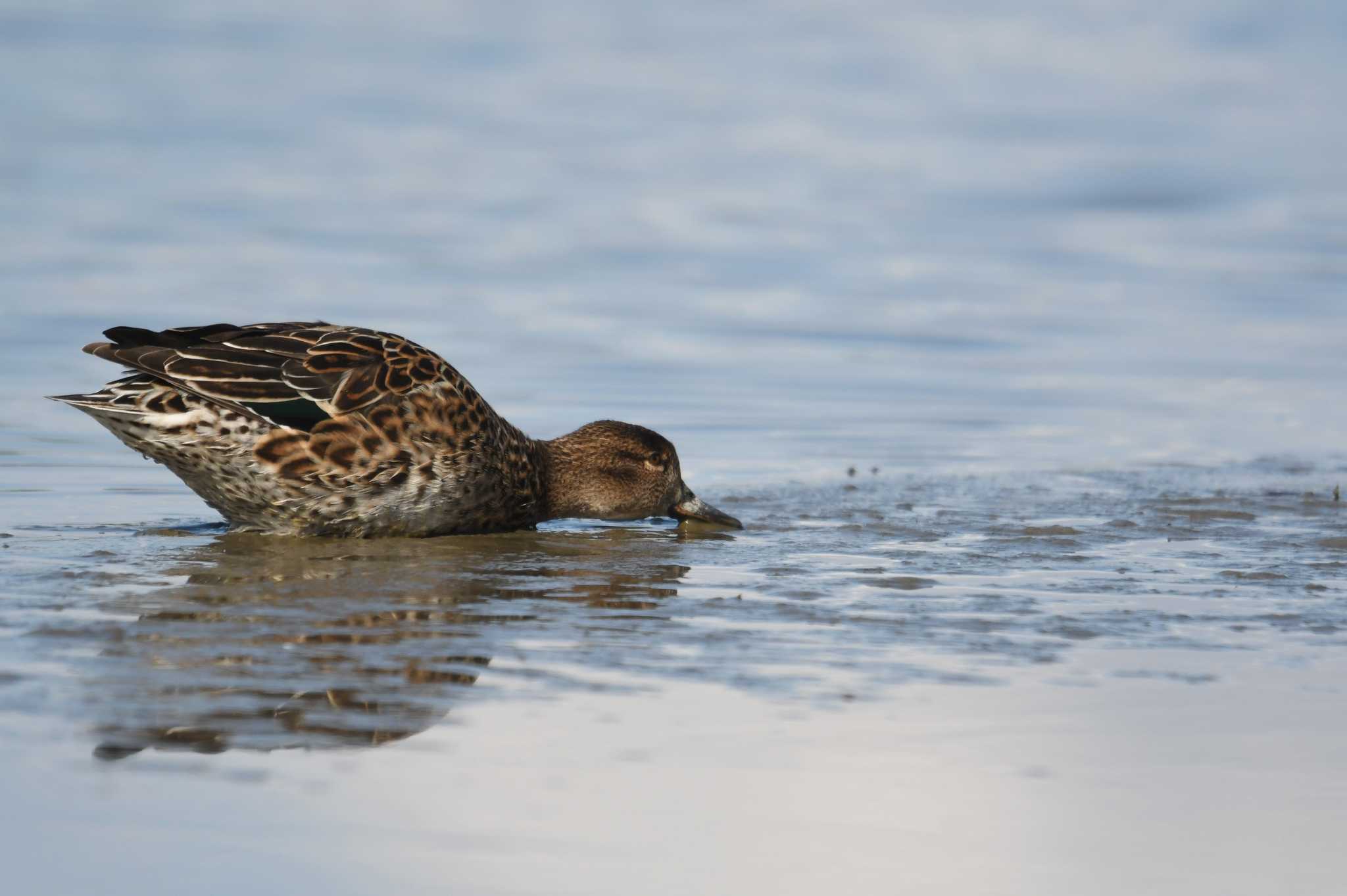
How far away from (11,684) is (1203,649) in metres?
3.44

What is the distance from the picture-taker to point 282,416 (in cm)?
708

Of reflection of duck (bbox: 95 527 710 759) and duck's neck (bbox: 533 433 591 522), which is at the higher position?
duck's neck (bbox: 533 433 591 522)

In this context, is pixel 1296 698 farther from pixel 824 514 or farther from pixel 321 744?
pixel 824 514

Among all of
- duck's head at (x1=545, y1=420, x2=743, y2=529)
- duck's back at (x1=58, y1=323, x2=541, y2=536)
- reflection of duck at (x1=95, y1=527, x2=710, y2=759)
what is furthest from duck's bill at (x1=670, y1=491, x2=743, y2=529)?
duck's back at (x1=58, y1=323, x2=541, y2=536)

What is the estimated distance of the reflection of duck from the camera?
4008 mm

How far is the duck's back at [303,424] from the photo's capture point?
23.1 ft

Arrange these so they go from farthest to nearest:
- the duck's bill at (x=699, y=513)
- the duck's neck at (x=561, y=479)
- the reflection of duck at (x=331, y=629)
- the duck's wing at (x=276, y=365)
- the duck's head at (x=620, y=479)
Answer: the duck's head at (x=620, y=479) < the duck's neck at (x=561, y=479) < the duck's bill at (x=699, y=513) < the duck's wing at (x=276, y=365) < the reflection of duck at (x=331, y=629)

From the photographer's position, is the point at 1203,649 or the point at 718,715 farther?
the point at 1203,649

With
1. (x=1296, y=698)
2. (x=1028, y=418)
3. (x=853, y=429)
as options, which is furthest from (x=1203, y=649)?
(x=1028, y=418)

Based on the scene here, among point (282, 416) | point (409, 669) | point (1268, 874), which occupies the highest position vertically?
point (282, 416)

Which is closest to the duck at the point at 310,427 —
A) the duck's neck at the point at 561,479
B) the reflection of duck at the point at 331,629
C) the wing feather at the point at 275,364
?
the wing feather at the point at 275,364

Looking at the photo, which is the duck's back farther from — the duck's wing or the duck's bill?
the duck's bill

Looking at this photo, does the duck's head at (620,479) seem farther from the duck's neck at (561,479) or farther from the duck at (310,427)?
the duck at (310,427)

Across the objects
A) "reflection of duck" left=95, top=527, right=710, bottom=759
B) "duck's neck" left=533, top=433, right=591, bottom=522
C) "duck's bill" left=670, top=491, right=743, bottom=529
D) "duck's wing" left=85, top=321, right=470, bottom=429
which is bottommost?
"reflection of duck" left=95, top=527, right=710, bottom=759
